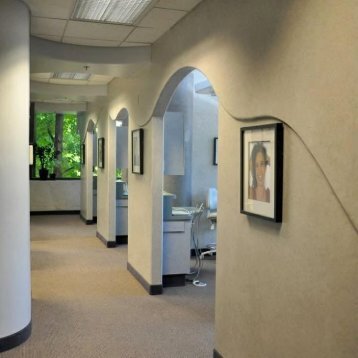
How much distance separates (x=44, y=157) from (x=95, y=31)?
8.11 metres

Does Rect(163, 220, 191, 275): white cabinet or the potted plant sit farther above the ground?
the potted plant

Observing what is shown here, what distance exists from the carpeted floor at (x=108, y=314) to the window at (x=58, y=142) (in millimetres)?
5568

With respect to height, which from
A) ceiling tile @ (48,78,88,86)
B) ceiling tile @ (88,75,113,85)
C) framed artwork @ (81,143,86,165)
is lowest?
framed artwork @ (81,143,86,165)

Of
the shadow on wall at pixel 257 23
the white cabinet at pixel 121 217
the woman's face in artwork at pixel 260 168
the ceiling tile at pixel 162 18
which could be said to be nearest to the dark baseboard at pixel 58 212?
the white cabinet at pixel 121 217

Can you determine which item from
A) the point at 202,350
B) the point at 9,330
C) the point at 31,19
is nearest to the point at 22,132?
the point at 31,19

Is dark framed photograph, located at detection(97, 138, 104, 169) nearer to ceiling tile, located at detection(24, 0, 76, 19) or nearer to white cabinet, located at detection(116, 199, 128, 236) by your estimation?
white cabinet, located at detection(116, 199, 128, 236)

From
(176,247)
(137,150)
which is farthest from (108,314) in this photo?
(137,150)

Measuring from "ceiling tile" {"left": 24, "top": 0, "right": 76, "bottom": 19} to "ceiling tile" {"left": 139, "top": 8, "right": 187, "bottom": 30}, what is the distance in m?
0.65

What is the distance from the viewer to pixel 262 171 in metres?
2.74

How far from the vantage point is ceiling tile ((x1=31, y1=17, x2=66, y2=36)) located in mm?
4203

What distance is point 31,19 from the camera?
163 inches

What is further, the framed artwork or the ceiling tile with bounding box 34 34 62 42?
the framed artwork

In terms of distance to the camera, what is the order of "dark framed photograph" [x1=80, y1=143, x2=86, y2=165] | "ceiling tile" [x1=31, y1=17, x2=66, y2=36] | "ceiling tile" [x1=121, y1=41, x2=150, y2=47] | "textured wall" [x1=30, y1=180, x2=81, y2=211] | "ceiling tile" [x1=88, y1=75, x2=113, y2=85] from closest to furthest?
"ceiling tile" [x1=31, y1=17, x2=66, y2=36] < "ceiling tile" [x1=121, y1=41, x2=150, y2=47] < "ceiling tile" [x1=88, y1=75, x2=113, y2=85] < "dark framed photograph" [x1=80, y1=143, x2=86, y2=165] < "textured wall" [x1=30, y1=180, x2=81, y2=211]

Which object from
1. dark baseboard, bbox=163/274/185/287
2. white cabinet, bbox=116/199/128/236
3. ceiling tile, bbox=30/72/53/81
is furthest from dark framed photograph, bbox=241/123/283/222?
white cabinet, bbox=116/199/128/236
